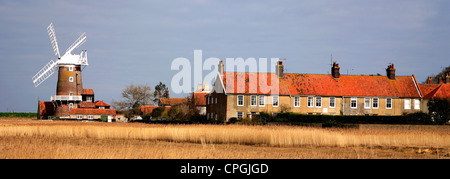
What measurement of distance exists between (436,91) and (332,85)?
1287 cm

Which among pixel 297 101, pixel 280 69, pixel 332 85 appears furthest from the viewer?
pixel 332 85

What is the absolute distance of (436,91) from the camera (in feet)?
207

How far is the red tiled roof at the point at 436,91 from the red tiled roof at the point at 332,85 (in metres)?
1.89

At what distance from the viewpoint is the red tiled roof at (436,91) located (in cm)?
6209

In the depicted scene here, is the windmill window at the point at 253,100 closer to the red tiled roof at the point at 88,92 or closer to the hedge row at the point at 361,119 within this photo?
the hedge row at the point at 361,119

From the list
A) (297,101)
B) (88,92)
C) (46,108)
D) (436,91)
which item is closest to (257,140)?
(297,101)

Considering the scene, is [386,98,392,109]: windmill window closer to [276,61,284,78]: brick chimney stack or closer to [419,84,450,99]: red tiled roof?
[419,84,450,99]: red tiled roof

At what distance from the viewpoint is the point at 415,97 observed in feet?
210

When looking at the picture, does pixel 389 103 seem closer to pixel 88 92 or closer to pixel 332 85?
pixel 332 85

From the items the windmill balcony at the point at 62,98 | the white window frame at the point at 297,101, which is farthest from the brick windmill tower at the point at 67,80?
the white window frame at the point at 297,101
